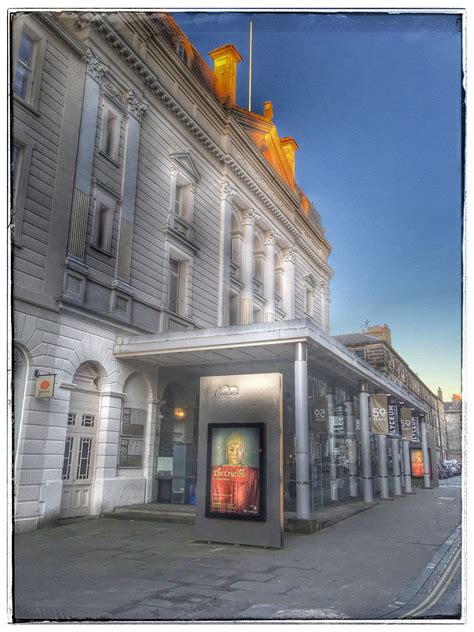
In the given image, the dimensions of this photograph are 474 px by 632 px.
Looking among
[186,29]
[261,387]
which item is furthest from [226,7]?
[261,387]

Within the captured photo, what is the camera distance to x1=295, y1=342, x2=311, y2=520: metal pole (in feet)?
42.5

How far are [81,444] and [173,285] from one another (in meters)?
7.95

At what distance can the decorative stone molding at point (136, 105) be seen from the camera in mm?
18188

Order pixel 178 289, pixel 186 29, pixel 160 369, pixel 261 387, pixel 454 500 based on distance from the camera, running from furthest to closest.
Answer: pixel 454 500
pixel 178 289
pixel 160 369
pixel 261 387
pixel 186 29

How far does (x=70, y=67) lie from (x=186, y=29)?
11.6 metres

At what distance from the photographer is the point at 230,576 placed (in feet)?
26.4

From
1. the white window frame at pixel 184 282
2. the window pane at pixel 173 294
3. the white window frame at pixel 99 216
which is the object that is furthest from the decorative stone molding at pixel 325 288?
the white window frame at pixel 99 216

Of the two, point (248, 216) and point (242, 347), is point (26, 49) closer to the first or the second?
point (242, 347)

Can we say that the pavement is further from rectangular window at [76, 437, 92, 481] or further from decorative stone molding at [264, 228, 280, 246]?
decorative stone molding at [264, 228, 280, 246]

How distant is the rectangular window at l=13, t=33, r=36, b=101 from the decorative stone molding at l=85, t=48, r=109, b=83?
238cm

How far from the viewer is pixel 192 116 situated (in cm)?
2194

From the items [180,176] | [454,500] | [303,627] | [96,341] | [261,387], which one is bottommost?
[454,500]

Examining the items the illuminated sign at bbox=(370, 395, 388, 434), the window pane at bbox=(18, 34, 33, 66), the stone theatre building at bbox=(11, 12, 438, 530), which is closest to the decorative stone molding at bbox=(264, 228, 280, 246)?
the stone theatre building at bbox=(11, 12, 438, 530)
